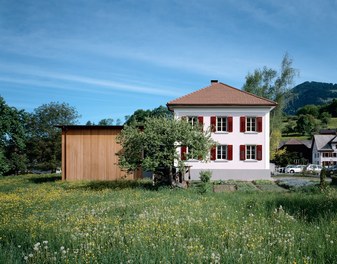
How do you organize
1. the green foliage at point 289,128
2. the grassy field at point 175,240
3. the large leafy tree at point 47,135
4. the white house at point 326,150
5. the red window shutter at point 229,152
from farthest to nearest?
the green foliage at point 289,128
the white house at point 326,150
the large leafy tree at point 47,135
the red window shutter at point 229,152
the grassy field at point 175,240

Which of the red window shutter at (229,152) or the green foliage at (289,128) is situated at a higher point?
the green foliage at (289,128)

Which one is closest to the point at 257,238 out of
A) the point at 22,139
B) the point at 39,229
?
the point at 39,229

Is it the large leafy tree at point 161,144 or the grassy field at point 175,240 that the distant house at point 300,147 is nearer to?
the large leafy tree at point 161,144

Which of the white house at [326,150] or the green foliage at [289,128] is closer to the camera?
the white house at [326,150]

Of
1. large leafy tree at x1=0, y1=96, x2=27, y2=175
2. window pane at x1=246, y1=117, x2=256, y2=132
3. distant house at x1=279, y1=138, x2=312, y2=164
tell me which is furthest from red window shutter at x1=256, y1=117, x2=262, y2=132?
distant house at x1=279, y1=138, x2=312, y2=164

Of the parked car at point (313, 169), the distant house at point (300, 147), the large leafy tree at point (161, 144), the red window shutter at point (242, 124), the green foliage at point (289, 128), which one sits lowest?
the parked car at point (313, 169)

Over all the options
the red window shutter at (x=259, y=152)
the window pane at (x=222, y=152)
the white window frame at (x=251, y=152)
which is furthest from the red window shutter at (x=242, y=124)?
the window pane at (x=222, y=152)

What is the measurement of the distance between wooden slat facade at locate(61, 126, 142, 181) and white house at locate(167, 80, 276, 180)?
6.75 metres

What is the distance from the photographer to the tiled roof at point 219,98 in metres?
33.2

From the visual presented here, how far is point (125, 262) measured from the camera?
5.80 metres

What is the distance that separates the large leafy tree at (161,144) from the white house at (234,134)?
408 inches

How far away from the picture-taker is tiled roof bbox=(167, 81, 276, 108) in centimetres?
3322

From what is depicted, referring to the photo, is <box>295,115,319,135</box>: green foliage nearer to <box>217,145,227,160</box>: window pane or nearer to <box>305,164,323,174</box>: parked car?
<box>305,164,323,174</box>: parked car

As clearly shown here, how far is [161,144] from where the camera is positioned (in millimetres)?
21766
